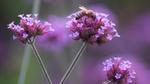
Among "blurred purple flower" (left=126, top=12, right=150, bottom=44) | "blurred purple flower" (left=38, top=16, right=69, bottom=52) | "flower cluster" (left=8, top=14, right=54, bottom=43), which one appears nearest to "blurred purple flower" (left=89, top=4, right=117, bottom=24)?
"blurred purple flower" (left=126, top=12, right=150, bottom=44)

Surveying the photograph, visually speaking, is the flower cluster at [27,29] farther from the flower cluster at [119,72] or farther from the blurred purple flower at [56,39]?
the blurred purple flower at [56,39]

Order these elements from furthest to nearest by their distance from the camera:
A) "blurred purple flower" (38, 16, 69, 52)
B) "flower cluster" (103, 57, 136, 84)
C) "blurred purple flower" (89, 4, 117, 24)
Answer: "blurred purple flower" (89, 4, 117, 24) → "blurred purple flower" (38, 16, 69, 52) → "flower cluster" (103, 57, 136, 84)

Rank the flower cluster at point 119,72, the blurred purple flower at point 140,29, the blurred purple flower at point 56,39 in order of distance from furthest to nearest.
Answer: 1. the blurred purple flower at point 140,29
2. the blurred purple flower at point 56,39
3. the flower cluster at point 119,72

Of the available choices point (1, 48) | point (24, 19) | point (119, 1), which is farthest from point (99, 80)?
point (1, 48)

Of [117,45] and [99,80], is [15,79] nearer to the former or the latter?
[117,45]

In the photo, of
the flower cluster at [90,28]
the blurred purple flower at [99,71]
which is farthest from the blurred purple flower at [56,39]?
the flower cluster at [90,28]

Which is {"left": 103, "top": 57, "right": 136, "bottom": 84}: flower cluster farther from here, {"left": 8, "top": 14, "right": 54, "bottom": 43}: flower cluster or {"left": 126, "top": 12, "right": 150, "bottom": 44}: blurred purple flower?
{"left": 126, "top": 12, "right": 150, "bottom": 44}: blurred purple flower

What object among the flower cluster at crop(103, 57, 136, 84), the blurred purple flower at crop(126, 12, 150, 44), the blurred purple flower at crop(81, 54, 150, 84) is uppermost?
the flower cluster at crop(103, 57, 136, 84)

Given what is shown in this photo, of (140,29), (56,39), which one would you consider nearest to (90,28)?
(56,39)

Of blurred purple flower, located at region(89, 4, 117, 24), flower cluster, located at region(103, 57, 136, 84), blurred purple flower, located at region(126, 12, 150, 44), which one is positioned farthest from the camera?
blurred purple flower, located at region(126, 12, 150, 44)
